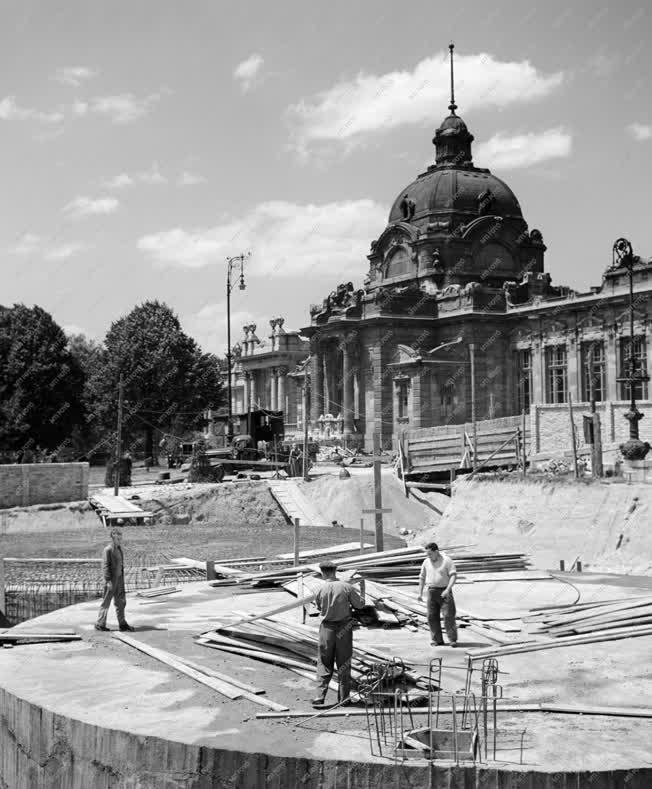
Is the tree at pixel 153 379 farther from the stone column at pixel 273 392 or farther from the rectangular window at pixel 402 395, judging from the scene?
the rectangular window at pixel 402 395

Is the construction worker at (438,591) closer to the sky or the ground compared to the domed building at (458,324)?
closer to the ground

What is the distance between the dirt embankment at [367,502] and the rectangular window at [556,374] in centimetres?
1983

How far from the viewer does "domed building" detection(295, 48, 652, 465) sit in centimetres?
5850

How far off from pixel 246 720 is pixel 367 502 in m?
31.5

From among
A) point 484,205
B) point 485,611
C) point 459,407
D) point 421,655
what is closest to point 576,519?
point 485,611

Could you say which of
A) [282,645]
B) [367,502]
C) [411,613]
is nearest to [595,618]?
[411,613]

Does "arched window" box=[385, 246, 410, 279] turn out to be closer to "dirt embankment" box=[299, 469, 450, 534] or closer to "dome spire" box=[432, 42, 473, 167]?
→ "dome spire" box=[432, 42, 473, 167]

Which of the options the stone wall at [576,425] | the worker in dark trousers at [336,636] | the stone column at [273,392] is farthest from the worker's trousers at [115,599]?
the stone column at [273,392]

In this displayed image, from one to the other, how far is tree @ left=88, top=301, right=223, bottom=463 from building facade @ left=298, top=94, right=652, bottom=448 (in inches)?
331

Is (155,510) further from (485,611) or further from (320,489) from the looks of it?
(485,611)

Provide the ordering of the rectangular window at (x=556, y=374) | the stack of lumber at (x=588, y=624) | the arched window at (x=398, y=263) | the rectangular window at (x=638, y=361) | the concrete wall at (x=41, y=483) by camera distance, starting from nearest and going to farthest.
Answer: the stack of lumber at (x=588, y=624) < the concrete wall at (x=41, y=483) < the rectangular window at (x=638, y=361) < the rectangular window at (x=556, y=374) < the arched window at (x=398, y=263)

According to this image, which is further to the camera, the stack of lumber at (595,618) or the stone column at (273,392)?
the stone column at (273,392)

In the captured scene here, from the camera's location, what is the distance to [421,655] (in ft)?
49.1

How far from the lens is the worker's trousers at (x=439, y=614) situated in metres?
15.4
